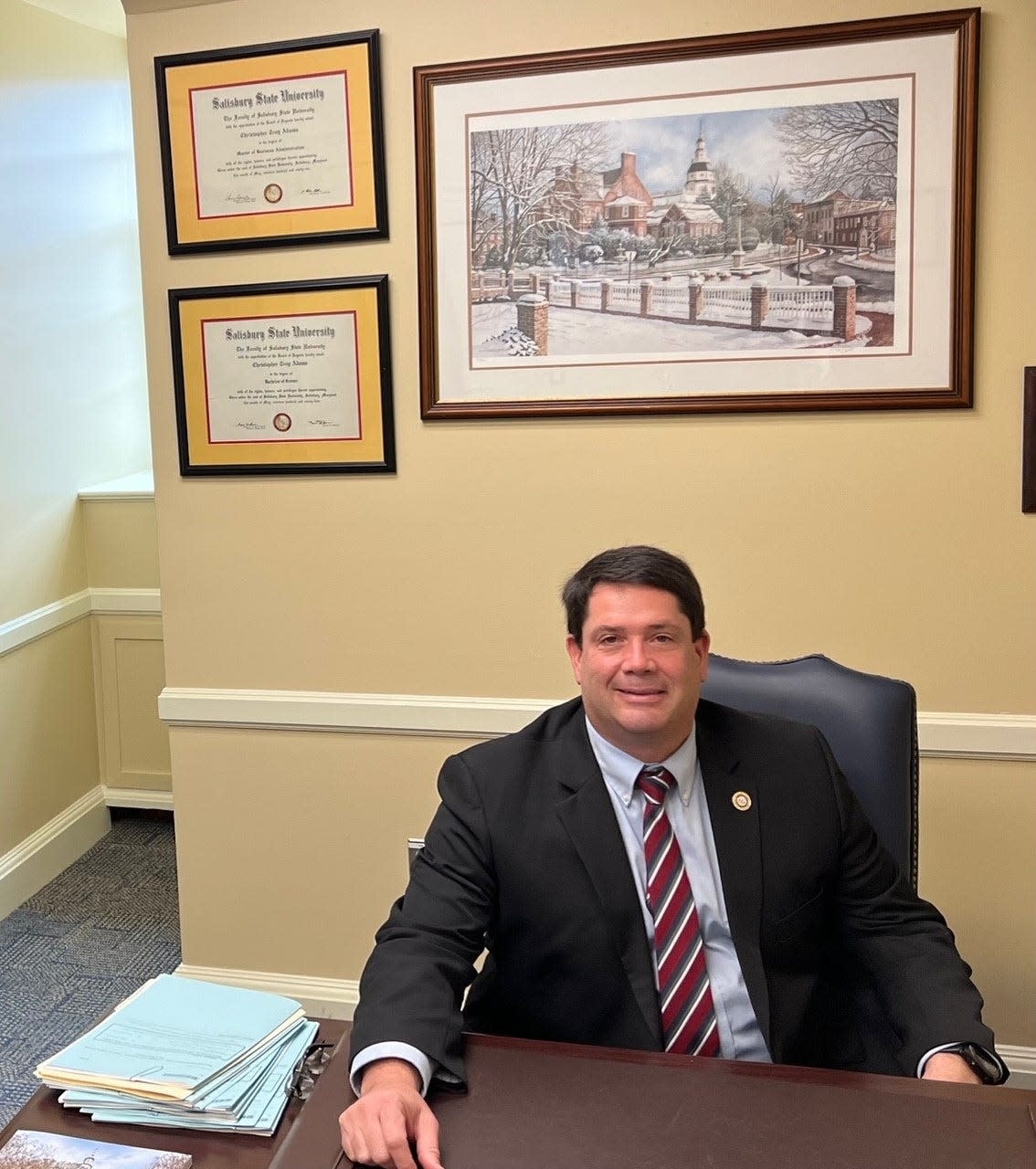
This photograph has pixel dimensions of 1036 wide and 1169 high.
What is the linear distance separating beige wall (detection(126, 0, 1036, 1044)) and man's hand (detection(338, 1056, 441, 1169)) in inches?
55.3

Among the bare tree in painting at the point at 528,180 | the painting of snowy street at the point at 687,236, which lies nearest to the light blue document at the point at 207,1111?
the painting of snowy street at the point at 687,236

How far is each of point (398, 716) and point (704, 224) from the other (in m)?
1.24

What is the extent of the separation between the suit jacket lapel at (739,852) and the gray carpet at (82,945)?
1.73 metres

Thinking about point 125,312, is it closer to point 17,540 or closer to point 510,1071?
point 17,540

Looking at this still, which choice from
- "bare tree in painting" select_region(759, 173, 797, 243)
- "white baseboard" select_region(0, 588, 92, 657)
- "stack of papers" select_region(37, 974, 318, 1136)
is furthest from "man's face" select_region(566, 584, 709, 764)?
"white baseboard" select_region(0, 588, 92, 657)

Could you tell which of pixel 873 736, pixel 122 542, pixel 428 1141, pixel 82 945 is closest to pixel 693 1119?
pixel 428 1141

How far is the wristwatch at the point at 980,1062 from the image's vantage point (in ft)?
4.63

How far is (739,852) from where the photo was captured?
62.4 inches

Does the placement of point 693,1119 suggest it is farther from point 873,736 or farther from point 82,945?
point 82,945

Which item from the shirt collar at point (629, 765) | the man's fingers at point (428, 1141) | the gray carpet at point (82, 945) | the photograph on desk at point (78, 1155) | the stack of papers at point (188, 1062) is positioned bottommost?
the gray carpet at point (82, 945)

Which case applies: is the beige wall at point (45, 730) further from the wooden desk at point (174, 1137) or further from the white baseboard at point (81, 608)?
the wooden desk at point (174, 1137)

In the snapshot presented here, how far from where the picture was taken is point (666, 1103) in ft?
3.75

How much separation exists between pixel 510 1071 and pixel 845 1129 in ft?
1.12

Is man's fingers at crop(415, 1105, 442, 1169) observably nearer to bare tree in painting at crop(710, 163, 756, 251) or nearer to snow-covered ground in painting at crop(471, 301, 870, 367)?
snow-covered ground in painting at crop(471, 301, 870, 367)
